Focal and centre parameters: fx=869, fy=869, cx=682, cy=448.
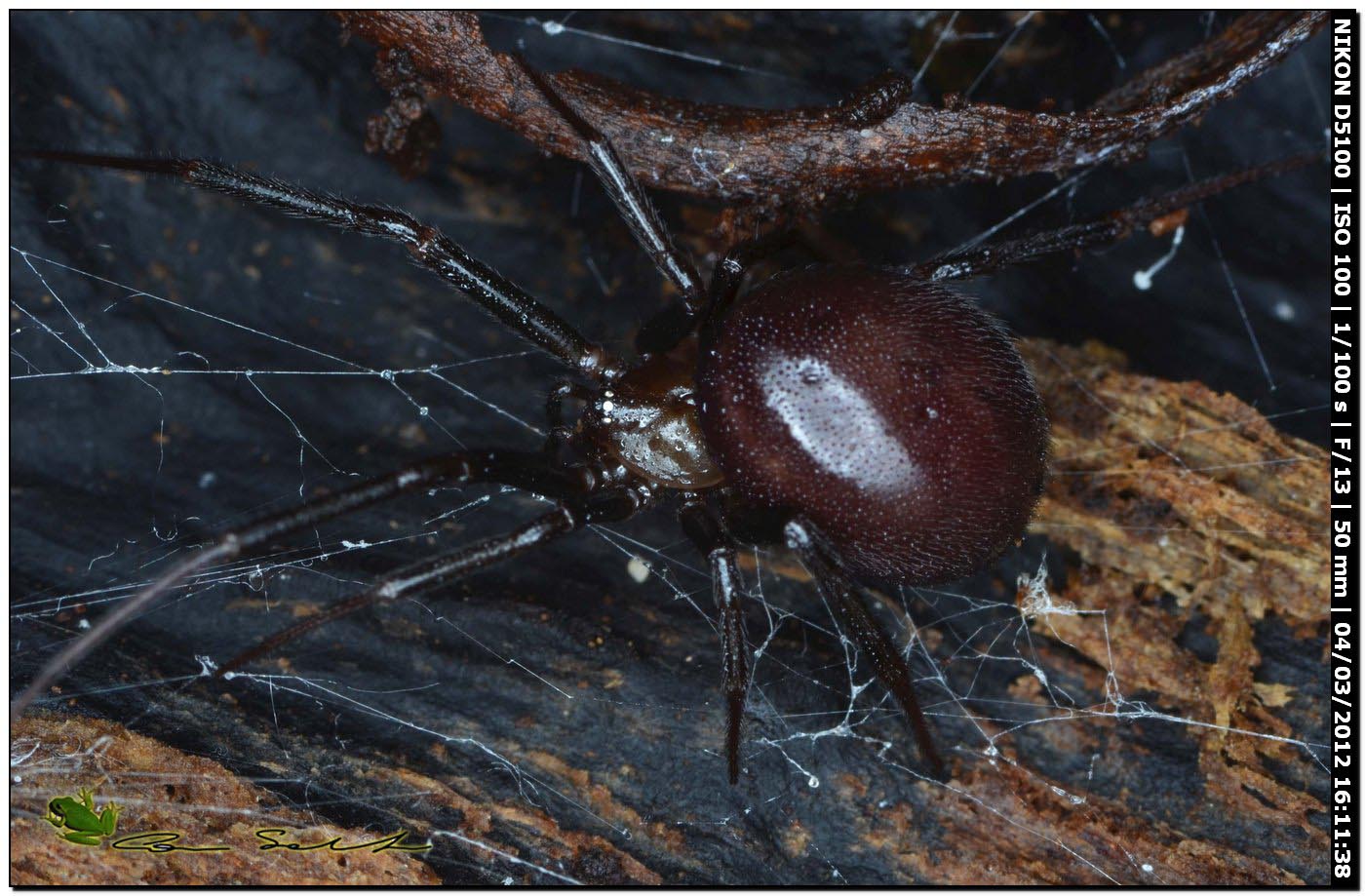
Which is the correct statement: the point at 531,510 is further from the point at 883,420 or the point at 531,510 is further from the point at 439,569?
the point at 883,420

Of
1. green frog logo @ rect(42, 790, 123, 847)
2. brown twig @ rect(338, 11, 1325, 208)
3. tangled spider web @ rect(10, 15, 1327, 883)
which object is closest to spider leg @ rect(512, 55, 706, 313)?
brown twig @ rect(338, 11, 1325, 208)

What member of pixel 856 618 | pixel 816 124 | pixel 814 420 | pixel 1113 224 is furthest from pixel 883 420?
pixel 1113 224

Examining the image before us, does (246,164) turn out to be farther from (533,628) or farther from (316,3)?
(533,628)

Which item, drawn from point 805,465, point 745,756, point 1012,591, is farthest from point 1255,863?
point 805,465

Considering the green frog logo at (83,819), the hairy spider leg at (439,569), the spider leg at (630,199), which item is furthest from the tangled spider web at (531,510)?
the spider leg at (630,199)

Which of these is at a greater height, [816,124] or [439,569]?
[816,124]

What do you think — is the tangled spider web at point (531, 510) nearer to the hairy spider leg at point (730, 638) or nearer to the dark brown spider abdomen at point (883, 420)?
the hairy spider leg at point (730, 638)
